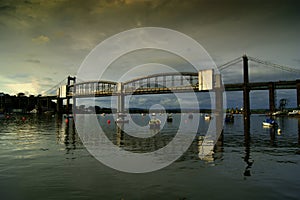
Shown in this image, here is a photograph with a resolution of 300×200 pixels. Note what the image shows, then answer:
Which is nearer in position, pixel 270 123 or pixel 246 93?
pixel 270 123

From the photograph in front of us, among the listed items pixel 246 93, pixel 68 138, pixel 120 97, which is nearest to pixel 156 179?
pixel 68 138

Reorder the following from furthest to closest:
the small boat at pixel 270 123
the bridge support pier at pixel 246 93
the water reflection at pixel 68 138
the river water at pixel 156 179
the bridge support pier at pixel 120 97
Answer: the bridge support pier at pixel 120 97
the bridge support pier at pixel 246 93
the small boat at pixel 270 123
the water reflection at pixel 68 138
the river water at pixel 156 179

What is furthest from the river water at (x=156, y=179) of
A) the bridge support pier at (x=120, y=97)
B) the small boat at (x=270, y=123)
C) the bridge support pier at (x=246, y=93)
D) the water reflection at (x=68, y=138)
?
the bridge support pier at (x=120, y=97)

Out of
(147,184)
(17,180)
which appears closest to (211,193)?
(147,184)

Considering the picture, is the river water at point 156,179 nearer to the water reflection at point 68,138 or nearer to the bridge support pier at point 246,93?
the water reflection at point 68,138

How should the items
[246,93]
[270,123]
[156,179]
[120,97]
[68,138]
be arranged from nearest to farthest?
[156,179], [68,138], [270,123], [246,93], [120,97]

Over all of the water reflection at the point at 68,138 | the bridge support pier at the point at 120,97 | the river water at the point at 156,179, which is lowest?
the water reflection at the point at 68,138

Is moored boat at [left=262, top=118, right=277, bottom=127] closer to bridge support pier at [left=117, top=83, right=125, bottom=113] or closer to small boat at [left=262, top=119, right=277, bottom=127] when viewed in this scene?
small boat at [left=262, top=119, right=277, bottom=127]

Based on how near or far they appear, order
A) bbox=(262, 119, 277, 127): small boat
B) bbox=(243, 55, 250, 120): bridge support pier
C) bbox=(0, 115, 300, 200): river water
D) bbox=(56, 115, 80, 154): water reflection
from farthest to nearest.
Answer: bbox=(243, 55, 250, 120): bridge support pier, bbox=(262, 119, 277, 127): small boat, bbox=(56, 115, 80, 154): water reflection, bbox=(0, 115, 300, 200): river water

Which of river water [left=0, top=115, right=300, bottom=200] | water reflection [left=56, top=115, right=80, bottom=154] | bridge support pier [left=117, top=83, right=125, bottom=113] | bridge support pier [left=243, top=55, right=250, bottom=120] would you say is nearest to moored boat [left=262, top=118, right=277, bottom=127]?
bridge support pier [left=243, top=55, right=250, bottom=120]

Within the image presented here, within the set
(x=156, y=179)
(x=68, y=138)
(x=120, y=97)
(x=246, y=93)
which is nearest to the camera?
(x=156, y=179)

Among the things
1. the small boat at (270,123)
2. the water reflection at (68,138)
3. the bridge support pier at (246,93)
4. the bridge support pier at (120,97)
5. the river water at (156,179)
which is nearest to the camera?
the river water at (156,179)

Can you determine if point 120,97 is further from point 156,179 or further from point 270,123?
point 156,179

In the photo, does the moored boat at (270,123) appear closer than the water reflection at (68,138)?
No
